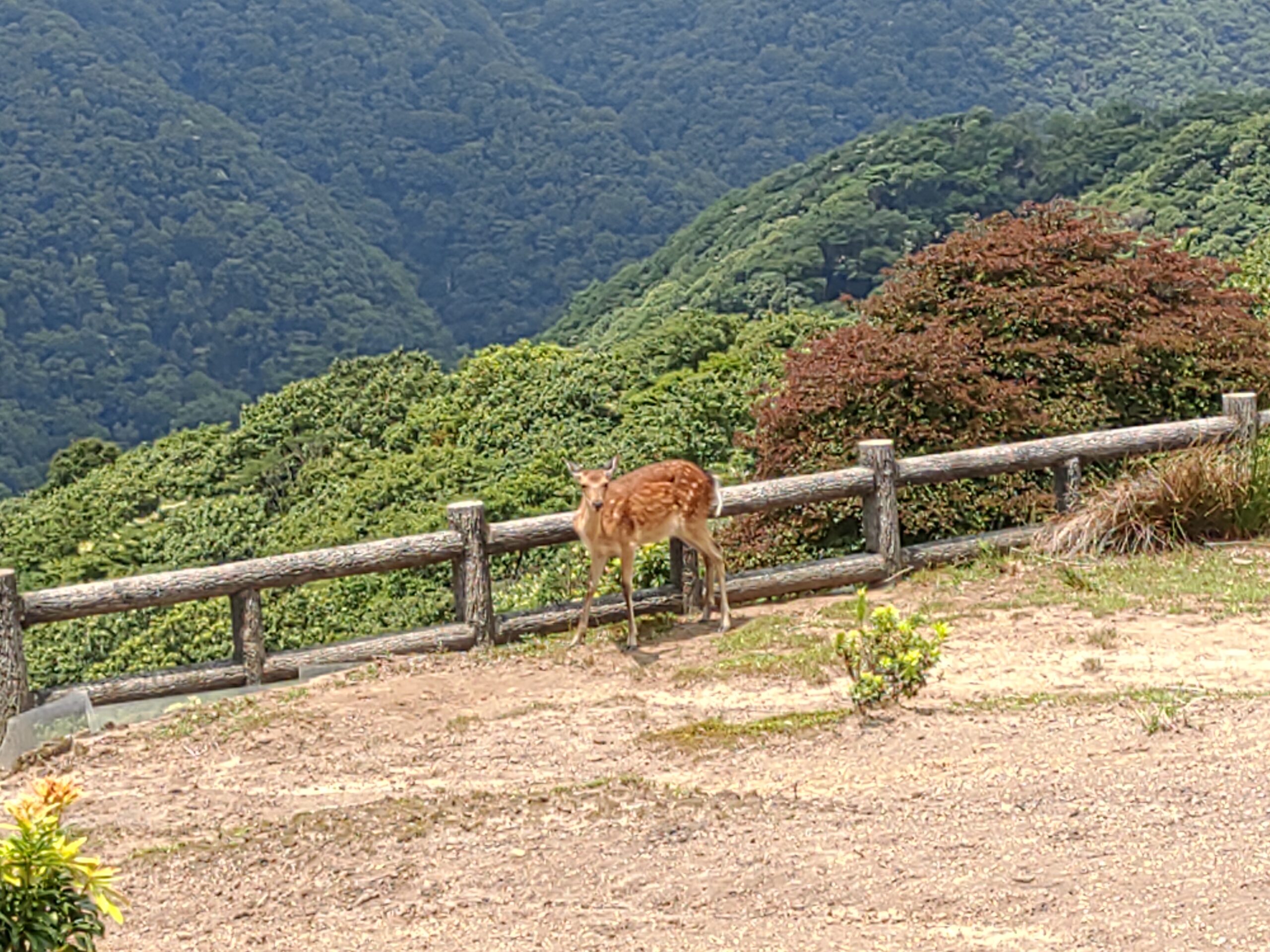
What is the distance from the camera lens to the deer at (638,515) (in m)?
9.79

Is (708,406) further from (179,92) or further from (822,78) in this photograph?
(822,78)

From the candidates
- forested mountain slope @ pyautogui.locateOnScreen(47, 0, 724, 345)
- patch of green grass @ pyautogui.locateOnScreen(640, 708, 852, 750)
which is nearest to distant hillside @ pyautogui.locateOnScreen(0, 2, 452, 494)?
forested mountain slope @ pyautogui.locateOnScreen(47, 0, 724, 345)

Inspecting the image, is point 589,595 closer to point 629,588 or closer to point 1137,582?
point 629,588

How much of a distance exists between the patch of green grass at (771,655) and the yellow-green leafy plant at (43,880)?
509cm

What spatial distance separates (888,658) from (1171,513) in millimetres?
4190

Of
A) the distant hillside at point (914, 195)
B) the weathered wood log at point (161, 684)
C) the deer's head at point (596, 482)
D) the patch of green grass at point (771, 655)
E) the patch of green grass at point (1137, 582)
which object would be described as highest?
the distant hillside at point (914, 195)

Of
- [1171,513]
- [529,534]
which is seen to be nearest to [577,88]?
[1171,513]

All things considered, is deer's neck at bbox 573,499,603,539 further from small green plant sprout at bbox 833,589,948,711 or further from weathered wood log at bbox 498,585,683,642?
small green plant sprout at bbox 833,589,948,711

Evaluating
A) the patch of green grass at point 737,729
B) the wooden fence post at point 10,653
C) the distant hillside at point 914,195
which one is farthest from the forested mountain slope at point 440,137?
the patch of green grass at point 737,729

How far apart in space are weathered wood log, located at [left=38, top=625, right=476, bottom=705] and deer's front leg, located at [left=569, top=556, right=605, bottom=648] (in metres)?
0.62

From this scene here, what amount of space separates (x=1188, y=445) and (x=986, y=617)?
2964 mm

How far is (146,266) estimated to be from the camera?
11706cm

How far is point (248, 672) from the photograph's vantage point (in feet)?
32.2

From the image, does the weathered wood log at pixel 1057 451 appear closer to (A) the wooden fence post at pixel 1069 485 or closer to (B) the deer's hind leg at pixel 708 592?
(A) the wooden fence post at pixel 1069 485
